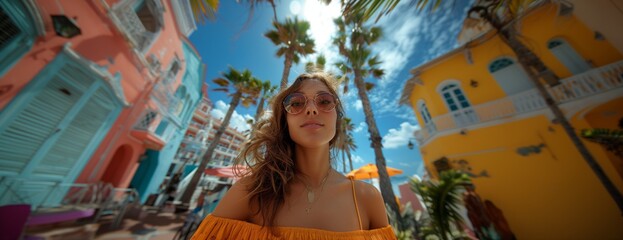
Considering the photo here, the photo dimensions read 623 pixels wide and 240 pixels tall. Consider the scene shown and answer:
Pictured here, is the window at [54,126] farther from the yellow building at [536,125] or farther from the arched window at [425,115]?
the arched window at [425,115]

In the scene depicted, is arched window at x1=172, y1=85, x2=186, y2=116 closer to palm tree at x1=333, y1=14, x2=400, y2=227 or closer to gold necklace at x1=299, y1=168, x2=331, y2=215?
palm tree at x1=333, y1=14, x2=400, y2=227

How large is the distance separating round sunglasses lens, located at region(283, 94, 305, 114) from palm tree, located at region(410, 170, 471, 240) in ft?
13.9

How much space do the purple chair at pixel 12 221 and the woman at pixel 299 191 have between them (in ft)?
15.9

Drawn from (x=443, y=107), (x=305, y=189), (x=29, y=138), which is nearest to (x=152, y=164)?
(x=29, y=138)

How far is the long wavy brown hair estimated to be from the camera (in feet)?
3.88

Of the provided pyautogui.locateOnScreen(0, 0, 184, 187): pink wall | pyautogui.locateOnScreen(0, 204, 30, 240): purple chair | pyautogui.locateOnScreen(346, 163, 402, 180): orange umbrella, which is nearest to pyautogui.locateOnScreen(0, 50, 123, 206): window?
pyautogui.locateOnScreen(0, 0, 184, 187): pink wall

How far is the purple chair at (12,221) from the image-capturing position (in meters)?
2.96

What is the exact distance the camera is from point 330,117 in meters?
1.47

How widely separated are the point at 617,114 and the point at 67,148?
1934cm

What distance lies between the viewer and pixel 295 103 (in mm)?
1545

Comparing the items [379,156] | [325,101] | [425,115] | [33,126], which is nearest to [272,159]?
[325,101]

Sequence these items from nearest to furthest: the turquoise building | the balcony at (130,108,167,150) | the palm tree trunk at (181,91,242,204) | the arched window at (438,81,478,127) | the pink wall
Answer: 1. the pink wall
2. the balcony at (130,108,167,150)
3. the arched window at (438,81,478,127)
4. the palm tree trunk at (181,91,242,204)
5. the turquoise building

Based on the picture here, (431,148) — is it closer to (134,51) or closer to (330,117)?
(330,117)

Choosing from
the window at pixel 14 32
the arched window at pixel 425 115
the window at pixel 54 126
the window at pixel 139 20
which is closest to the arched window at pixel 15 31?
the window at pixel 14 32
